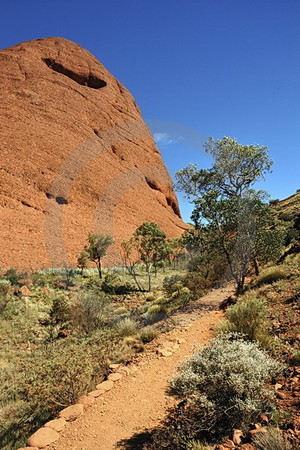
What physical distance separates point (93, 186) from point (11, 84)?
20.8 metres

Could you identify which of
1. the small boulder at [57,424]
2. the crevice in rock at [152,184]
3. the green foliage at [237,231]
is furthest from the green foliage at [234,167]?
the crevice in rock at [152,184]

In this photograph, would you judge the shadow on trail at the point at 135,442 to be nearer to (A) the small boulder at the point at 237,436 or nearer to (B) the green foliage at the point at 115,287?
(A) the small boulder at the point at 237,436

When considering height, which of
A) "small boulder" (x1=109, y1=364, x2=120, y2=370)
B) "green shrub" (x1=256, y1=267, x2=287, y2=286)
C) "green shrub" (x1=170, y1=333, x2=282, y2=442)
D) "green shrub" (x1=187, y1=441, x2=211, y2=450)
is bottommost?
"small boulder" (x1=109, y1=364, x2=120, y2=370)

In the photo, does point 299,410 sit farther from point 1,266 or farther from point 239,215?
point 1,266

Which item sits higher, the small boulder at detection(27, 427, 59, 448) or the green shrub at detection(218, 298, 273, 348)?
the green shrub at detection(218, 298, 273, 348)

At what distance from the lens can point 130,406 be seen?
14.8ft

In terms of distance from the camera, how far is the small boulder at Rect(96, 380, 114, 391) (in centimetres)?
517

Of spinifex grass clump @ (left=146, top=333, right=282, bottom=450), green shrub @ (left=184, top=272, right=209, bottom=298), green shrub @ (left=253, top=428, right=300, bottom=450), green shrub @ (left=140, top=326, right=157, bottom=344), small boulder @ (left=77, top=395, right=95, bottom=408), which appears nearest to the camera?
green shrub @ (left=253, top=428, right=300, bottom=450)

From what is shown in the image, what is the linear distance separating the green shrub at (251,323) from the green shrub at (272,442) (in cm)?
249

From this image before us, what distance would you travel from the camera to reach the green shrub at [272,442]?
2299mm

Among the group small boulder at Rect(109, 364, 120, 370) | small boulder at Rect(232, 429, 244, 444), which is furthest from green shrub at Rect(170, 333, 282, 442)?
small boulder at Rect(109, 364, 120, 370)

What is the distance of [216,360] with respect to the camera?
12.6ft

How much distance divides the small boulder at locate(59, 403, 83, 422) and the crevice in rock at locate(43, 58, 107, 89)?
2333 inches

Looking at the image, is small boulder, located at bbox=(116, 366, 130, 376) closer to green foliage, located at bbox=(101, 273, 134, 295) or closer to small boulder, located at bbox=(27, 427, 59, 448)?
small boulder, located at bbox=(27, 427, 59, 448)
